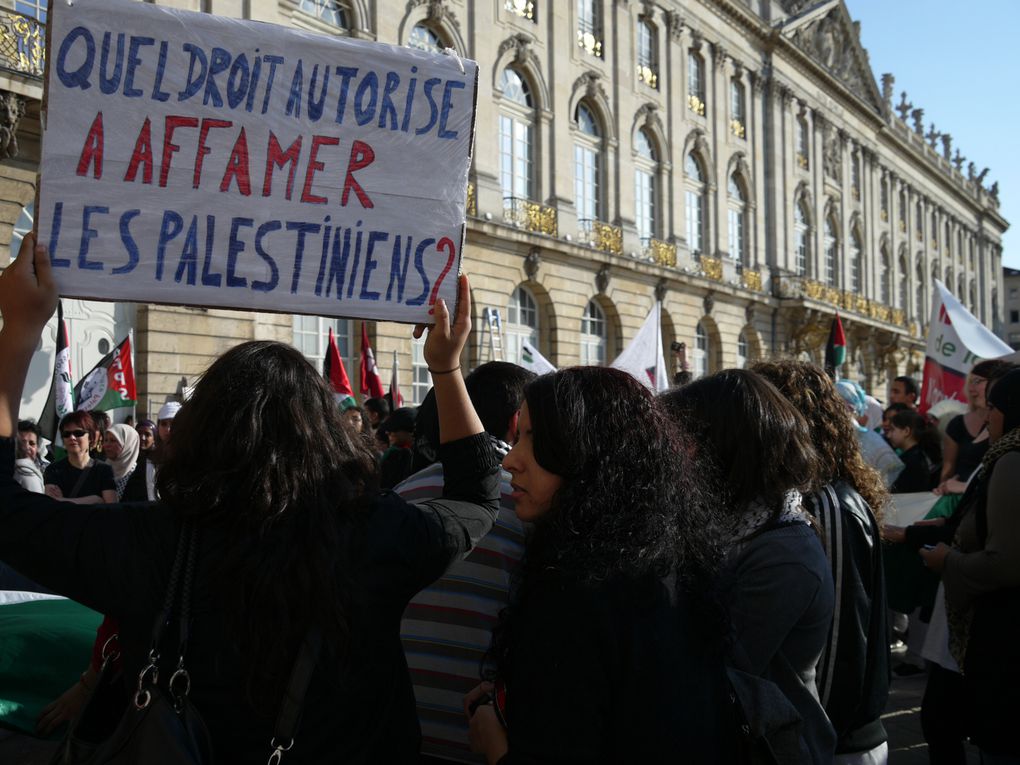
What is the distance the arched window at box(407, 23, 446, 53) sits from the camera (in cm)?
1642

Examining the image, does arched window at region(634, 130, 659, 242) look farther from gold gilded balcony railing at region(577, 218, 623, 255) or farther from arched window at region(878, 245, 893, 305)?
arched window at region(878, 245, 893, 305)

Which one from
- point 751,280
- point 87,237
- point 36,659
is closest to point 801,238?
point 751,280

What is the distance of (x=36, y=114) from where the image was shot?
1091 centimetres

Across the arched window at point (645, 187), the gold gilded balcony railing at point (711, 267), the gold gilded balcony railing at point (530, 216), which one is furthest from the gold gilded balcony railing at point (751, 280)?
the gold gilded balcony railing at point (530, 216)

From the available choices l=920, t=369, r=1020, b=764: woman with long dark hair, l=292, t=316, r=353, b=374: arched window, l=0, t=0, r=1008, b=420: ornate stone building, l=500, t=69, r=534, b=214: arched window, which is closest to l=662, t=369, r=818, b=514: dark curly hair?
l=920, t=369, r=1020, b=764: woman with long dark hair

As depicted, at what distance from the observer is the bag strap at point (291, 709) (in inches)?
60.8

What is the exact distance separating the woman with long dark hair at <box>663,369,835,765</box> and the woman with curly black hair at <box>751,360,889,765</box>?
179 mm

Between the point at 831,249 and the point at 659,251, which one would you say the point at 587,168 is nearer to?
the point at 659,251

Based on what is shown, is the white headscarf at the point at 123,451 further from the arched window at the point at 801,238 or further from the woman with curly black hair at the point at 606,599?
the arched window at the point at 801,238

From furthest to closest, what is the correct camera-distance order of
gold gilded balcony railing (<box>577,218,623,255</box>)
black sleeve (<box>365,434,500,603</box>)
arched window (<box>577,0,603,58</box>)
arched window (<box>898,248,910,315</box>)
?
1. arched window (<box>898,248,910,315</box>)
2. arched window (<box>577,0,603,58</box>)
3. gold gilded balcony railing (<box>577,218,623,255</box>)
4. black sleeve (<box>365,434,500,603</box>)

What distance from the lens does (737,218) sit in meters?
26.6

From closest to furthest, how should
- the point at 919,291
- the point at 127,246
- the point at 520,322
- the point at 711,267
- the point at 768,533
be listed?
the point at 768,533, the point at 127,246, the point at 520,322, the point at 711,267, the point at 919,291

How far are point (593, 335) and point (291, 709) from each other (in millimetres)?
19659

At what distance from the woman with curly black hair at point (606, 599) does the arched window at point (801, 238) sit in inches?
1160
